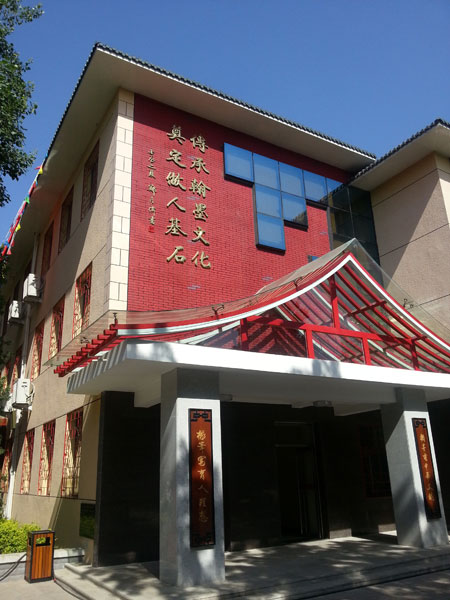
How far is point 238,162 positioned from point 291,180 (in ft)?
5.49

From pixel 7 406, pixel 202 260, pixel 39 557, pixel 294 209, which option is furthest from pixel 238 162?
pixel 7 406

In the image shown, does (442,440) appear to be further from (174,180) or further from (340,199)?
(174,180)

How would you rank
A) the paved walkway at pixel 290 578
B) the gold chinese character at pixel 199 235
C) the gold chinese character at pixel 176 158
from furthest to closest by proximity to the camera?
1. the gold chinese character at pixel 176 158
2. the gold chinese character at pixel 199 235
3. the paved walkway at pixel 290 578

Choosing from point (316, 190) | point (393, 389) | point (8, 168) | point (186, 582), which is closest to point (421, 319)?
point (393, 389)

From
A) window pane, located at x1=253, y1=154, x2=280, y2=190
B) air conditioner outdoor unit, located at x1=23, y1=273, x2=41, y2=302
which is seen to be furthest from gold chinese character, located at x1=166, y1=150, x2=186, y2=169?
air conditioner outdoor unit, located at x1=23, y1=273, x2=41, y2=302

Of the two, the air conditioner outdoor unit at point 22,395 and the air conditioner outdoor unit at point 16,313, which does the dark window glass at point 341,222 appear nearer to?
the air conditioner outdoor unit at point 22,395

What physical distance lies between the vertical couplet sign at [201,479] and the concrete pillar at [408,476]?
4.09 metres

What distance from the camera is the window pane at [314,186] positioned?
43.4 ft

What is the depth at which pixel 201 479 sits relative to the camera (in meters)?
6.86

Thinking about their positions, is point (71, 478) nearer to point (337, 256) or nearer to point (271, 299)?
point (271, 299)

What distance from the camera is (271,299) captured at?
7.75 m

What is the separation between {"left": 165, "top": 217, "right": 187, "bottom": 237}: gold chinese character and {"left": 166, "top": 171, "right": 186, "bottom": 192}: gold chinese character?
83 cm

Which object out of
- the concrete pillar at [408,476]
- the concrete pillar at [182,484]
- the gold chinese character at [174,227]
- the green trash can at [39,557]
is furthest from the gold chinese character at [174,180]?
the green trash can at [39,557]

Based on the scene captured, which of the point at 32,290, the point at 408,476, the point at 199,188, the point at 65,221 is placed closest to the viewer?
the point at 408,476
